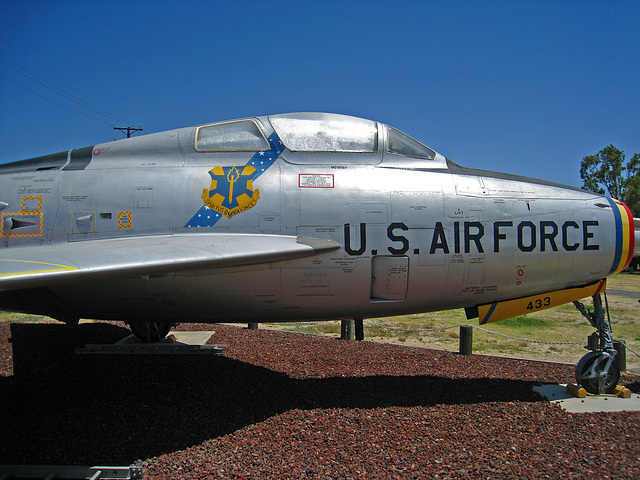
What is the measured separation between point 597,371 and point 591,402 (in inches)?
17.8

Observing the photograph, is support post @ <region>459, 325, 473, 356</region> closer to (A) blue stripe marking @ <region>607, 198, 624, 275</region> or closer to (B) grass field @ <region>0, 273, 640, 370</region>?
(B) grass field @ <region>0, 273, 640, 370</region>

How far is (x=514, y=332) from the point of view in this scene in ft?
39.5

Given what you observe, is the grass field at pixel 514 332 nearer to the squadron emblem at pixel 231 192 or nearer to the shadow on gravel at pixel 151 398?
the shadow on gravel at pixel 151 398

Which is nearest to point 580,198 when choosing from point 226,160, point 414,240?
point 414,240

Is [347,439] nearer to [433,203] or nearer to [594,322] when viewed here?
[433,203]

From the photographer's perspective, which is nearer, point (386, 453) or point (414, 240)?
point (386, 453)

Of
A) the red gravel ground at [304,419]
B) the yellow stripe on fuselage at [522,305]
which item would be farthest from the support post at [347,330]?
the yellow stripe on fuselage at [522,305]

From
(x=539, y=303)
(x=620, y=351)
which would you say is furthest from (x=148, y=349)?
(x=620, y=351)

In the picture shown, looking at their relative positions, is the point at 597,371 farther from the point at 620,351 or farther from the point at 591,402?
the point at 620,351

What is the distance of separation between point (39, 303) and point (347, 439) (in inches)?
138

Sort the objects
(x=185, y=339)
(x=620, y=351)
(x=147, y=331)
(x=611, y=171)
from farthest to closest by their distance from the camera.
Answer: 1. (x=611, y=171)
2. (x=185, y=339)
3. (x=147, y=331)
4. (x=620, y=351)

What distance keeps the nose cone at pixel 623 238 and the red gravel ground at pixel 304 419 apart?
1.84m

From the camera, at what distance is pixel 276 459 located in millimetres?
4031

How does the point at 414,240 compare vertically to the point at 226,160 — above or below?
below
